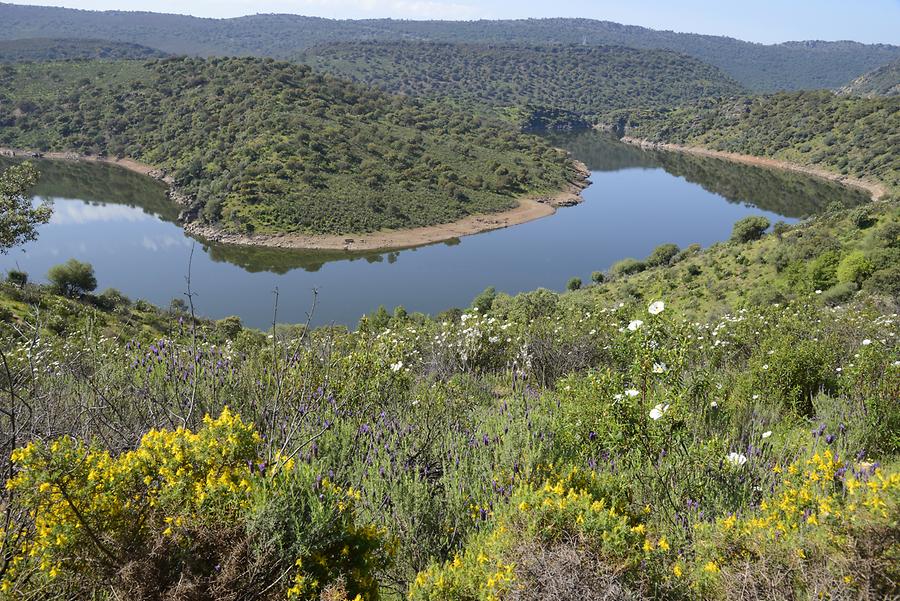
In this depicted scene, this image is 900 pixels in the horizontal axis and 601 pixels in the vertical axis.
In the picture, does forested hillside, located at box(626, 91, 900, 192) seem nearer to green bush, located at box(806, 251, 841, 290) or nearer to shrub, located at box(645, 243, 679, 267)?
shrub, located at box(645, 243, 679, 267)

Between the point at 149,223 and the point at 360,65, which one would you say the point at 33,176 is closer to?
the point at 149,223

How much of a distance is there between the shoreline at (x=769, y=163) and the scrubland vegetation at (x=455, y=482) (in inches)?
2793

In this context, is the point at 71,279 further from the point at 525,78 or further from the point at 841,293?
the point at 525,78

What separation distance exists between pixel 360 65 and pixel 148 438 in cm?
18419

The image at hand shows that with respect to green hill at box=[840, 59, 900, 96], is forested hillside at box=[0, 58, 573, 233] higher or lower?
lower

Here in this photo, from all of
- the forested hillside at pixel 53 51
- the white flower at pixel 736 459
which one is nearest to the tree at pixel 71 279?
the white flower at pixel 736 459

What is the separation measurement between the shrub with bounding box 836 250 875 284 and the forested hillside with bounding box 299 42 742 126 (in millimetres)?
122992

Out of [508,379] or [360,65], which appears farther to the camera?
[360,65]

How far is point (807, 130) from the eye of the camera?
9750 cm

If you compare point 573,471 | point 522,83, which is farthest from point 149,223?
point 522,83

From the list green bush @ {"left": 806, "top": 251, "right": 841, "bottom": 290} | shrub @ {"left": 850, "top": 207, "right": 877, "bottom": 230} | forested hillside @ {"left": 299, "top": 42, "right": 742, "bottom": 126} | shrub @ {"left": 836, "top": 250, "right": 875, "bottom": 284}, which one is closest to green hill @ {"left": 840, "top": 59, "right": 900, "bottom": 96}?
forested hillside @ {"left": 299, "top": 42, "right": 742, "bottom": 126}

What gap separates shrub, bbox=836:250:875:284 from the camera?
2211 cm

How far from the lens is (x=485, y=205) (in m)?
68.8

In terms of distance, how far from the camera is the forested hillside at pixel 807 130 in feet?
266
